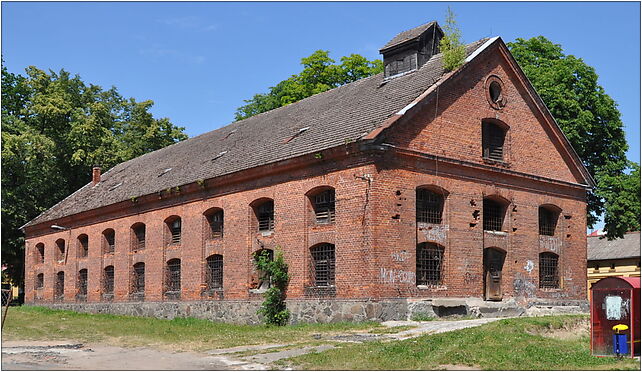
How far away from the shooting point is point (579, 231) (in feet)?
92.4

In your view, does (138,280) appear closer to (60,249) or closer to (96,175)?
(60,249)

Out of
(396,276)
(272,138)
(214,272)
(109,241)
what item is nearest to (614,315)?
(396,276)

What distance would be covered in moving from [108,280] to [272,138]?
12682 mm

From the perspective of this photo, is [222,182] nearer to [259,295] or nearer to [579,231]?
[259,295]

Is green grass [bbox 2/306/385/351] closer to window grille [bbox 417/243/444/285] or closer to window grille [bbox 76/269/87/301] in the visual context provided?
window grille [bbox 417/243/444/285]

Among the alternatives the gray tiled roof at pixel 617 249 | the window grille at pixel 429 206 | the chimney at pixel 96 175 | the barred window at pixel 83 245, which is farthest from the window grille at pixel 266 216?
the gray tiled roof at pixel 617 249

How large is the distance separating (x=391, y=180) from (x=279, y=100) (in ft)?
84.9

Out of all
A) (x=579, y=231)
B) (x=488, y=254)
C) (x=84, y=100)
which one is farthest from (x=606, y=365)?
(x=84, y=100)

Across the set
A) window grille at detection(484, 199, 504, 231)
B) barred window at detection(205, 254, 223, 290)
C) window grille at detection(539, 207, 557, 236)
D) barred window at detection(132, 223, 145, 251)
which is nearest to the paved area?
window grille at detection(484, 199, 504, 231)

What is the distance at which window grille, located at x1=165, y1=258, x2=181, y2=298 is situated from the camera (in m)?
30.0

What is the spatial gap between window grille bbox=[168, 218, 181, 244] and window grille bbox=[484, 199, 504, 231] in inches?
491

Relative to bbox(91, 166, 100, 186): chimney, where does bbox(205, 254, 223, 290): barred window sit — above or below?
below

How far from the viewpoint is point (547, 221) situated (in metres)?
27.5

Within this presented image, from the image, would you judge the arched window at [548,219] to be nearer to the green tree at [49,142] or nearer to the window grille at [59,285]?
the window grille at [59,285]
